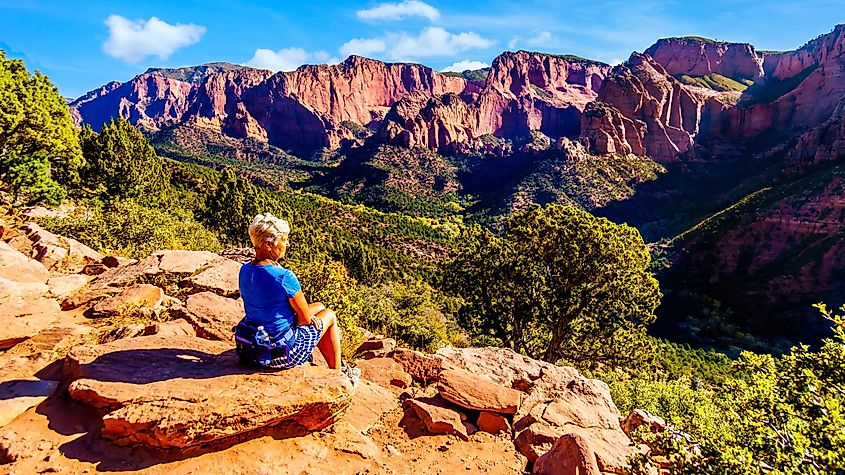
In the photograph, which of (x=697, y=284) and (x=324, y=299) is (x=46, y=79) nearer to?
(x=324, y=299)

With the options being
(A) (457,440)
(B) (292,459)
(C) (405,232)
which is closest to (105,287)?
(B) (292,459)

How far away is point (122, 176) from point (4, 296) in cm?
3152

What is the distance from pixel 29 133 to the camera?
19.1 metres

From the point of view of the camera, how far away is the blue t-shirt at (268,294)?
5.37 metres

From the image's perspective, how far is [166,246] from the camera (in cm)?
1809

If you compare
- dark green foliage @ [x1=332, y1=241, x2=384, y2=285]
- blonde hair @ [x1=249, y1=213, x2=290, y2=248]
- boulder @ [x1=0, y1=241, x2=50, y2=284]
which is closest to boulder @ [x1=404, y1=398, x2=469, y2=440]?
blonde hair @ [x1=249, y1=213, x2=290, y2=248]

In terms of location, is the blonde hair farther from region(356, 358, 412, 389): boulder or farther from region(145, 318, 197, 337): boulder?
region(356, 358, 412, 389): boulder

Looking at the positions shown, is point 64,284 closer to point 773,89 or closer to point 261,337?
point 261,337

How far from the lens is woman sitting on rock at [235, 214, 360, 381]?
213 inches

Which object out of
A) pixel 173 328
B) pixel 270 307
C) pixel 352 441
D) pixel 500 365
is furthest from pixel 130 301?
pixel 500 365

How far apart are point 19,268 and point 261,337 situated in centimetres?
799

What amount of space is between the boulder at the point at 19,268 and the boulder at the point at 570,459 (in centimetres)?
1087

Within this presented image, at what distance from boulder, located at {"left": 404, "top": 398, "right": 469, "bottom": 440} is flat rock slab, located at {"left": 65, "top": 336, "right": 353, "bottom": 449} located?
192cm

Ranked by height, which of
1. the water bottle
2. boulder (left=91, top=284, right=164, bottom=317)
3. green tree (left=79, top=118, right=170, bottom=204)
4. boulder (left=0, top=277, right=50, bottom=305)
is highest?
green tree (left=79, top=118, right=170, bottom=204)
